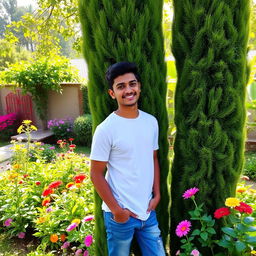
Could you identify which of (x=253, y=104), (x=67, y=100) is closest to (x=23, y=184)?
(x=253, y=104)

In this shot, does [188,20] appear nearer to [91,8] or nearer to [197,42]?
[197,42]

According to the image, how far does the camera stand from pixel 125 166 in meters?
2.00

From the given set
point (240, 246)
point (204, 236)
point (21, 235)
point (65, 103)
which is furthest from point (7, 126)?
point (240, 246)

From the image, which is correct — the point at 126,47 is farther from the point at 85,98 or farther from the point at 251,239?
the point at 85,98

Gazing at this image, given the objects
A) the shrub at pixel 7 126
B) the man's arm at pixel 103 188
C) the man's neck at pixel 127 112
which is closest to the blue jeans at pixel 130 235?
the man's arm at pixel 103 188

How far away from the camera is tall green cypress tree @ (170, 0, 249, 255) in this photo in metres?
2.21

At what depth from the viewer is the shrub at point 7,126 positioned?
36.9 ft

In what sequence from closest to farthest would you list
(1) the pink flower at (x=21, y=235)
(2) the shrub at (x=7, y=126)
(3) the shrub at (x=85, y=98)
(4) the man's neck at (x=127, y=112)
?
1. (4) the man's neck at (x=127, y=112)
2. (1) the pink flower at (x=21, y=235)
3. (3) the shrub at (x=85, y=98)
4. (2) the shrub at (x=7, y=126)

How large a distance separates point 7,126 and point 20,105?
1.21 meters

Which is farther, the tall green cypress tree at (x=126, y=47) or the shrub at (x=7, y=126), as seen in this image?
the shrub at (x=7, y=126)

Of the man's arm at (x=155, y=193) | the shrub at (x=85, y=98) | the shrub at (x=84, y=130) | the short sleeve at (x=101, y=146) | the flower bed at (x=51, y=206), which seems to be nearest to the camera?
the short sleeve at (x=101, y=146)

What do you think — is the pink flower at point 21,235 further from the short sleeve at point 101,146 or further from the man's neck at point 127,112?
the man's neck at point 127,112

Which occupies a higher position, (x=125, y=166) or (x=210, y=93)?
(x=210, y=93)

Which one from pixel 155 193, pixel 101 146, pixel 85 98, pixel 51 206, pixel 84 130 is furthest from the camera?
pixel 85 98
